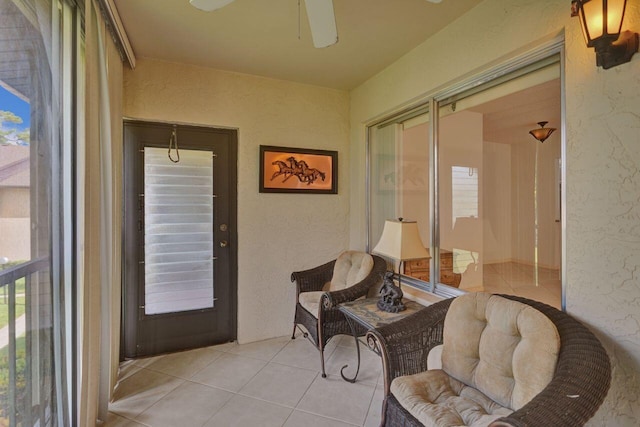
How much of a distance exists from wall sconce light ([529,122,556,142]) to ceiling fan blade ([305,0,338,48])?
130 cm

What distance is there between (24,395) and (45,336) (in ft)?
0.81

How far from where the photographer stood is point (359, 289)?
2.58 meters

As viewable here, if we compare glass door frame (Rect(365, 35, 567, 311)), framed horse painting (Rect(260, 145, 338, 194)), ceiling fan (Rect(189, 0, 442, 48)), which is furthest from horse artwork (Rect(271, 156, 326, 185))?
ceiling fan (Rect(189, 0, 442, 48))

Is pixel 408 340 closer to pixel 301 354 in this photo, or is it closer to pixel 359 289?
pixel 359 289

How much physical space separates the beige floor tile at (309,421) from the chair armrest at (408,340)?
605 mm

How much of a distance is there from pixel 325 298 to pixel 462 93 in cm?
183

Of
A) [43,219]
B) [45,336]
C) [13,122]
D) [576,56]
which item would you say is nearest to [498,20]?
[576,56]

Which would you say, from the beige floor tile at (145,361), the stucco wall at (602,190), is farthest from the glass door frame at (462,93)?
the beige floor tile at (145,361)

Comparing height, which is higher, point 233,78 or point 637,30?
point 233,78

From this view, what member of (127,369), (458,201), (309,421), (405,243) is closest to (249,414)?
(309,421)

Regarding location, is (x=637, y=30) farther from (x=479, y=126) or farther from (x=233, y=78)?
(x=233, y=78)

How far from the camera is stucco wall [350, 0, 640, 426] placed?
1246 millimetres

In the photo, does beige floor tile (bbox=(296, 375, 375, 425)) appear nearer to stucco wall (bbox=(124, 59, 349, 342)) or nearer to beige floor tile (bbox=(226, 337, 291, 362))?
beige floor tile (bbox=(226, 337, 291, 362))

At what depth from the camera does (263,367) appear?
2.59 m
